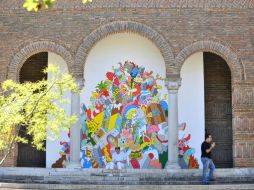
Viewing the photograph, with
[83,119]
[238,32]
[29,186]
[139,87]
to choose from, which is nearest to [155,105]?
[139,87]

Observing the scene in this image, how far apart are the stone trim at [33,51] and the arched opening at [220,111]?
16.6 ft

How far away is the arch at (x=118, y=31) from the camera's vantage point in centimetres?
1497

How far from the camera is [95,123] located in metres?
16.2

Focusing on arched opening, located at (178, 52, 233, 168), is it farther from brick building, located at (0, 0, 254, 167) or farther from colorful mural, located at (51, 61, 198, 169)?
brick building, located at (0, 0, 254, 167)

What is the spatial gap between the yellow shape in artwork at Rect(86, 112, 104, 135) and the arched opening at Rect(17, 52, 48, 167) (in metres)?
2.03

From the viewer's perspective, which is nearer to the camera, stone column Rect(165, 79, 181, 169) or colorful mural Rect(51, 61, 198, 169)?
stone column Rect(165, 79, 181, 169)

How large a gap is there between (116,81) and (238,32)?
13.7ft

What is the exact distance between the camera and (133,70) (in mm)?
16344

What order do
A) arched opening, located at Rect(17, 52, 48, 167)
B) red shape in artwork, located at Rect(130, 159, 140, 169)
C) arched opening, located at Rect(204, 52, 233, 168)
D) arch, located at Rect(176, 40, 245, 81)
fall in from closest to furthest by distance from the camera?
arch, located at Rect(176, 40, 245, 81) → red shape in artwork, located at Rect(130, 159, 140, 169) → arched opening, located at Rect(17, 52, 48, 167) → arched opening, located at Rect(204, 52, 233, 168)

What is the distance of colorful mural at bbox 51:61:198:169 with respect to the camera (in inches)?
635

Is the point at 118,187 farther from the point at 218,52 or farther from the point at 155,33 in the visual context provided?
the point at 218,52

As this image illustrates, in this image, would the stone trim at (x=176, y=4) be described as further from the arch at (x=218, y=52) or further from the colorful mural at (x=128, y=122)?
the colorful mural at (x=128, y=122)

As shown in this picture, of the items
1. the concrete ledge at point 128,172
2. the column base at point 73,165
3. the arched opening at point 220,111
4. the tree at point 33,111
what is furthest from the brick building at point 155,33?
the tree at point 33,111

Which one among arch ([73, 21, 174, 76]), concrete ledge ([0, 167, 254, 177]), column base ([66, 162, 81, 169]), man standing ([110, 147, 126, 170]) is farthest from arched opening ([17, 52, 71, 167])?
man standing ([110, 147, 126, 170])
